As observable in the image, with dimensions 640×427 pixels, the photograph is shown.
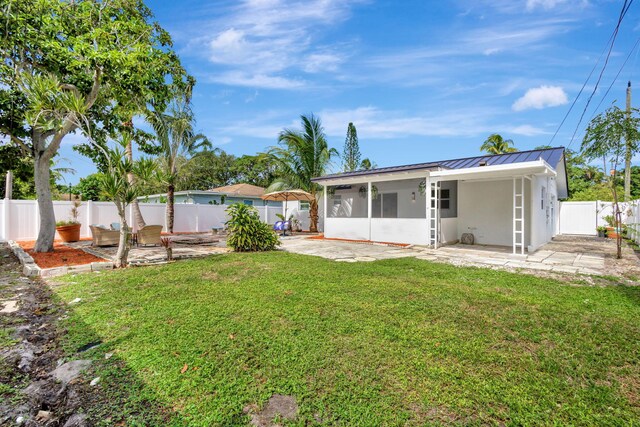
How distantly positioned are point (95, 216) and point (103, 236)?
4.79 m

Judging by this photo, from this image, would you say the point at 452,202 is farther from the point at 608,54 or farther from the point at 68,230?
the point at 68,230

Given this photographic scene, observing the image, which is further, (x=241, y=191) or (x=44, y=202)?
(x=241, y=191)

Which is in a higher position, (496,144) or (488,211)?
(496,144)

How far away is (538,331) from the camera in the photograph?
347 cm

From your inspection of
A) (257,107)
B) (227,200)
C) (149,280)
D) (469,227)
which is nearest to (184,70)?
(149,280)

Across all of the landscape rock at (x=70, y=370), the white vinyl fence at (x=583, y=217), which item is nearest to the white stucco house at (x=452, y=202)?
the white vinyl fence at (x=583, y=217)

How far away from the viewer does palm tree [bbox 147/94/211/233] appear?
1626cm

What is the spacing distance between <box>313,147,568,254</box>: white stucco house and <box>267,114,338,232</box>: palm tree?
2825mm

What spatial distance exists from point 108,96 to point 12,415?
9444 mm

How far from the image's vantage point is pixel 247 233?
9.74 metres

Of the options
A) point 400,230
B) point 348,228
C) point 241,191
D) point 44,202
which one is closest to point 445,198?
point 400,230

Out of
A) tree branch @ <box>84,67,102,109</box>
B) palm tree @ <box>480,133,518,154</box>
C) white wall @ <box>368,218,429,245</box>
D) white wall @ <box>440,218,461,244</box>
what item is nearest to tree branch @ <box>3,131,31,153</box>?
tree branch @ <box>84,67,102,109</box>

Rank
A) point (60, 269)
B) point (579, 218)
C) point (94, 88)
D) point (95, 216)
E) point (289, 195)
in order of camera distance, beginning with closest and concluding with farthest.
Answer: point (60, 269), point (94, 88), point (95, 216), point (289, 195), point (579, 218)

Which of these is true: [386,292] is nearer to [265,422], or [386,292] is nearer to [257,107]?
[265,422]
